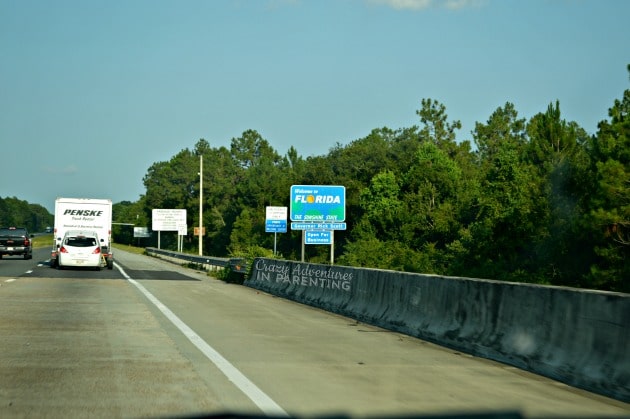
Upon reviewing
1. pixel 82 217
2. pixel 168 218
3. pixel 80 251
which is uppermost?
pixel 168 218

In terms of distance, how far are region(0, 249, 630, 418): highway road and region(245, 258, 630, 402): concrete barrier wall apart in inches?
10.6

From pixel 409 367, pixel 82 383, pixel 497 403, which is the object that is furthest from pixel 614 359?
pixel 82 383

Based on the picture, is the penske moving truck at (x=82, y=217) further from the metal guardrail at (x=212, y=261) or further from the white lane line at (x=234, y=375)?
the white lane line at (x=234, y=375)

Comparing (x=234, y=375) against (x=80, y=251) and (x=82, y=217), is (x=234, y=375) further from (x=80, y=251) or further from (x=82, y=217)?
(x=82, y=217)

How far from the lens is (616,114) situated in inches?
2131

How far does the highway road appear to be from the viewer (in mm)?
8164

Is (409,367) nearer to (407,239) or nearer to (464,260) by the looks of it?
(464,260)

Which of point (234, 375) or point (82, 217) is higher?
point (82, 217)

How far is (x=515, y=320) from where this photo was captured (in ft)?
38.3

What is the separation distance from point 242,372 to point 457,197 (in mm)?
86504

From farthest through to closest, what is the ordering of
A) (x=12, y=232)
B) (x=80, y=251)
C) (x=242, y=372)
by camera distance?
(x=12, y=232)
(x=80, y=251)
(x=242, y=372)

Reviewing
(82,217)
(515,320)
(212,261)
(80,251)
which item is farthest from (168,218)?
(515,320)

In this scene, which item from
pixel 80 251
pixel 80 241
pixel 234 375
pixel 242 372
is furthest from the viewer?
pixel 80 241

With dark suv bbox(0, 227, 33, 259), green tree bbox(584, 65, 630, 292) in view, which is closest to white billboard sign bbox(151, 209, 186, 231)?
dark suv bbox(0, 227, 33, 259)
